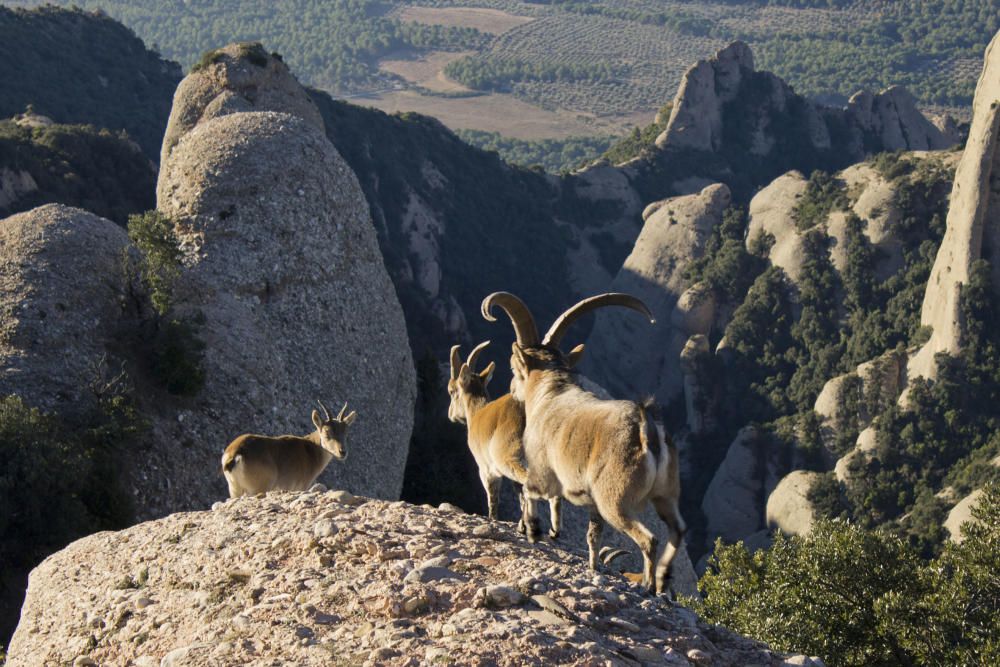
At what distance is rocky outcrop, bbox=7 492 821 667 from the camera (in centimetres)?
959

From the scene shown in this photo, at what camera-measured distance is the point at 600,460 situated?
37.2 ft

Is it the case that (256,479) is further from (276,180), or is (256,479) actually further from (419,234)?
(419,234)

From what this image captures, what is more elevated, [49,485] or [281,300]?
[281,300]

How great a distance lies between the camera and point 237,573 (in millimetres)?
11469

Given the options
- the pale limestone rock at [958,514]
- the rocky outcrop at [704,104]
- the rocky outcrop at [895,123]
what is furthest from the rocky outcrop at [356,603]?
the rocky outcrop at [895,123]

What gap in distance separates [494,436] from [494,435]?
0.01 meters

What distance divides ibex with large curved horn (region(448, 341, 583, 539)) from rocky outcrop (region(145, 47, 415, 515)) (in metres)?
10.8

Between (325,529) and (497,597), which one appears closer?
(497,597)

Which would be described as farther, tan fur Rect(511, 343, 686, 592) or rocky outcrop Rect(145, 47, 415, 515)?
rocky outcrop Rect(145, 47, 415, 515)

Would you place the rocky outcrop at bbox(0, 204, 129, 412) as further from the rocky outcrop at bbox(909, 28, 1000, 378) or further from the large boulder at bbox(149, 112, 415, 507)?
the rocky outcrop at bbox(909, 28, 1000, 378)

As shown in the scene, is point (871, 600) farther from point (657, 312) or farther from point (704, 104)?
point (704, 104)

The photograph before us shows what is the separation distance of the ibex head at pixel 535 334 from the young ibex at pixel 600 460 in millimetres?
103

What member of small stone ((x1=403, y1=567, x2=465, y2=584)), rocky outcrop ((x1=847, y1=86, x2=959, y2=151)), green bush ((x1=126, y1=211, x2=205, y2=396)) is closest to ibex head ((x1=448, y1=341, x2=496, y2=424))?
small stone ((x1=403, y1=567, x2=465, y2=584))

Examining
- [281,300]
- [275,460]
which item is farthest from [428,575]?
[281,300]
